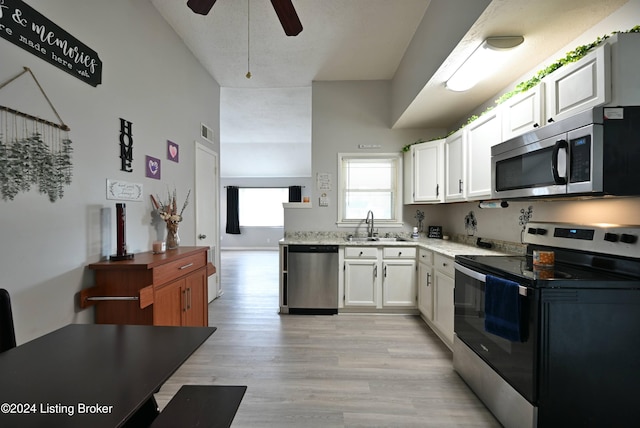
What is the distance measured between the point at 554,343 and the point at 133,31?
3.60 metres

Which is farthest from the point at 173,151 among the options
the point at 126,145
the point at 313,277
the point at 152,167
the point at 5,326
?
the point at 5,326

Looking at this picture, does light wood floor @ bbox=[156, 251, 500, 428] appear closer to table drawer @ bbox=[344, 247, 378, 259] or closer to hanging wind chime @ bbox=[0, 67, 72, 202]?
table drawer @ bbox=[344, 247, 378, 259]

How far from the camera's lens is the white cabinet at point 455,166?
9.34 ft

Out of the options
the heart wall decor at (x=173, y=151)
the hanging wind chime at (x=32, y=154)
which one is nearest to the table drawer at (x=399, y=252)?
the heart wall decor at (x=173, y=151)

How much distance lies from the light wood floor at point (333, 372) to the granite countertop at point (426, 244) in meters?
0.89

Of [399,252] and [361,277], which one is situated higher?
[399,252]

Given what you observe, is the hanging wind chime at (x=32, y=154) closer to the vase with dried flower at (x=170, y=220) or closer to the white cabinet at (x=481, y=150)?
Result: the vase with dried flower at (x=170, y=220)

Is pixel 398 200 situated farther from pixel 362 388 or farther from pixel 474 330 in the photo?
pixel 362 388

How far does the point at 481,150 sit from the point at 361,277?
1905mm

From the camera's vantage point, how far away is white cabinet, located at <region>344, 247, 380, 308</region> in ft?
11.5

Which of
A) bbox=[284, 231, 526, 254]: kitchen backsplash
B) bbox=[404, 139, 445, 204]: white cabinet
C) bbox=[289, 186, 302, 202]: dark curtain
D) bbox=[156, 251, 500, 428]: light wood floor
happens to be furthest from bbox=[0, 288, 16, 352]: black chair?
bbox=[289, 186, 302, 202]: dark curtain

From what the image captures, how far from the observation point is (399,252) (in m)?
3.45

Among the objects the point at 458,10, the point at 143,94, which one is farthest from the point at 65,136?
the point at 458,10

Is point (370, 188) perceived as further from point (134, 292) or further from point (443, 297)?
point (134, 292)
